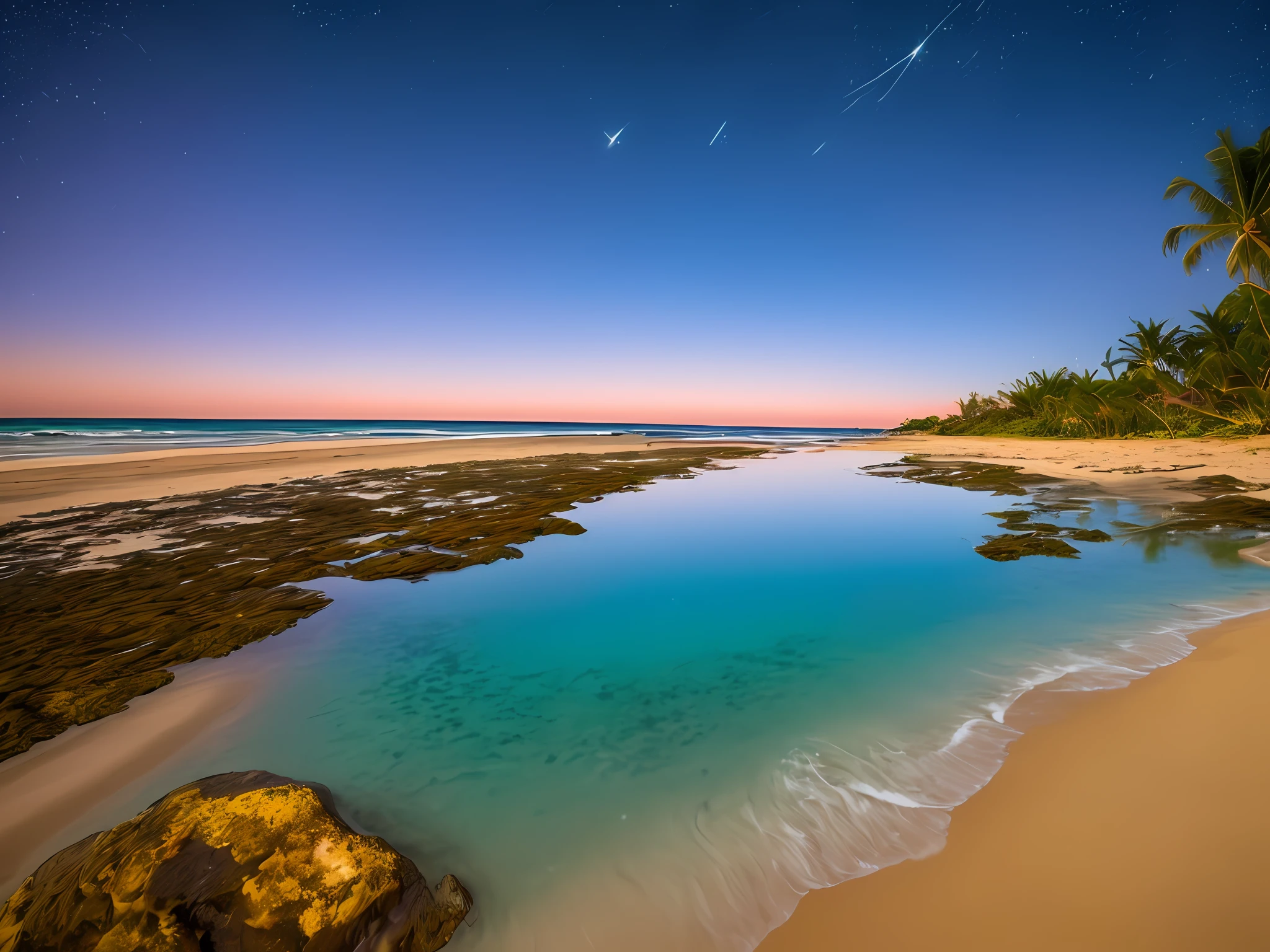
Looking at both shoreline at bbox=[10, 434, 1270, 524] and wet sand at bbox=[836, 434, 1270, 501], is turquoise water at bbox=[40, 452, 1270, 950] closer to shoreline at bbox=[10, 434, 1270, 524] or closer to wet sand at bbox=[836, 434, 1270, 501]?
wet sand at bbox=[836, 434, 1270, 501]

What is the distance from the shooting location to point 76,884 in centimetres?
163

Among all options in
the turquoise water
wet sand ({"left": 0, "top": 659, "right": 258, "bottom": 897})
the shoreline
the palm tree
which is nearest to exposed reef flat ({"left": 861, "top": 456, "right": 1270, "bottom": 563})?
the turquoise water

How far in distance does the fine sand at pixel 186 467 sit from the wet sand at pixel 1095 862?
15401 mm

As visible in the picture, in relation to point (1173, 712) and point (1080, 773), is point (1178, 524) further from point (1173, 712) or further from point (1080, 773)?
point (1080, 773)

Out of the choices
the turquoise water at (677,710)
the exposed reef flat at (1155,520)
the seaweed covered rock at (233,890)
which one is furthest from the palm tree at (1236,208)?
the seaweed covered rock at (233,890)

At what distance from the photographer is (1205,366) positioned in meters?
19.7

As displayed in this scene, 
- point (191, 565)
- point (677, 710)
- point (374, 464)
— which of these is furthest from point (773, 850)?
point (374, 464)

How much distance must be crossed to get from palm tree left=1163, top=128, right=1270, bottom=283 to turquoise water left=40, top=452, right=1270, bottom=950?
19.1m

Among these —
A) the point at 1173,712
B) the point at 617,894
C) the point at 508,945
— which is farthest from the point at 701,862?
the point at 1173,712

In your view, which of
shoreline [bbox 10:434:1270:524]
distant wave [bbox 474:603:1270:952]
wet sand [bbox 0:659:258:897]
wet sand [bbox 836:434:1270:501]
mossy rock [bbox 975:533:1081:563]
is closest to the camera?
distant wave [bbox 474:603:1270:952]

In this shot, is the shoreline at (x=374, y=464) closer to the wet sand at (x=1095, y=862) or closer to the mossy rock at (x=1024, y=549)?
the mossy rock at (x=1024, y=549)

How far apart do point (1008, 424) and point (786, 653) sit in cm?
3946

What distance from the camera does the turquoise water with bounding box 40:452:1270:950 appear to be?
1974mm

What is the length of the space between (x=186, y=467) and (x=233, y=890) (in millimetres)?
23762
